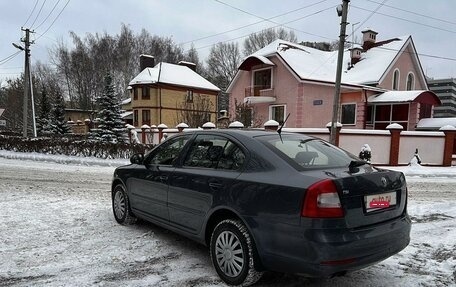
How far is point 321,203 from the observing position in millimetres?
3002

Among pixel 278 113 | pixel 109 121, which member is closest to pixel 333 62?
pixel 278 113

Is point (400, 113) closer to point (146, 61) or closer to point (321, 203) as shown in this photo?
point (321, 203)

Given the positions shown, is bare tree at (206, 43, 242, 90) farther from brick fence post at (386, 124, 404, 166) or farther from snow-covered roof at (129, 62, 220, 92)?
brick fence post at (386, 124, 404, 166)

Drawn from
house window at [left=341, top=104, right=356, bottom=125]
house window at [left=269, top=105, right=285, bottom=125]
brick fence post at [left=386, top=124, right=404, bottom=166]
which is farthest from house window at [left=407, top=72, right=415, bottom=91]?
brick fence post at [left=386, top=124, right=404, bottom=166]

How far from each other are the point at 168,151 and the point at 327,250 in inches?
102

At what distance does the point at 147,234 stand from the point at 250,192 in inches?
93.0

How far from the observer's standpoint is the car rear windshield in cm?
355

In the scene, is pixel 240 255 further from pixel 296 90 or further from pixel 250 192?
pixel 296 90

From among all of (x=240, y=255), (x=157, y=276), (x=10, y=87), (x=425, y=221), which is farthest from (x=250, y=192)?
(x=10, y=87)

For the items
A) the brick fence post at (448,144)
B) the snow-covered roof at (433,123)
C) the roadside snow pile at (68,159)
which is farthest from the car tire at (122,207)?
the snow-covered roof at (433,123)

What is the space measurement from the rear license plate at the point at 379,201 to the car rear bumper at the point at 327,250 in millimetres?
163

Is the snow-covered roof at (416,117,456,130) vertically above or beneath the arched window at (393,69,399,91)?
beneath

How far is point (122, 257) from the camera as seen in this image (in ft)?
14.1

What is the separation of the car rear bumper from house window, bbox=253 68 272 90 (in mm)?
25084
